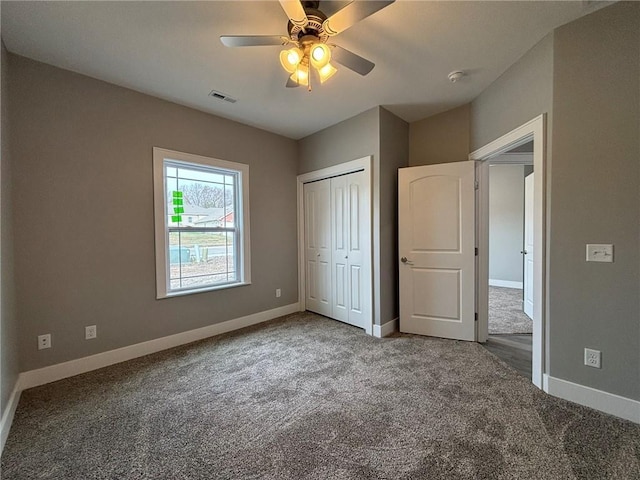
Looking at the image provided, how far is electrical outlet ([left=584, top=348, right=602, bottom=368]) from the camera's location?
6.11 feet

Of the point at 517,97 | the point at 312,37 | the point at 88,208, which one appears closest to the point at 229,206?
the point at 88,208

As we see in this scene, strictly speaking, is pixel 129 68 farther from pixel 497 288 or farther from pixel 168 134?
pixel 497 288

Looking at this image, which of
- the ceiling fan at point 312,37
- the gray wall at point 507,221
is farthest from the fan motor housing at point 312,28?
the gray wall at point 507,221

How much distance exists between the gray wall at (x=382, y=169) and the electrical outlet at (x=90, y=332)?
2.79 m

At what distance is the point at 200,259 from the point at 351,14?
2839mm

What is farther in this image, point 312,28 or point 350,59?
point 350,59

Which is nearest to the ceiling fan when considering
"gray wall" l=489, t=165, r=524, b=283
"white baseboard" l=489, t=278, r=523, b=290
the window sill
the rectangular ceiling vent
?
the rectangular ceiling vent

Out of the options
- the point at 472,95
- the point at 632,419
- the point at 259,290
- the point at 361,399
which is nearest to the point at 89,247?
the point at 259,290

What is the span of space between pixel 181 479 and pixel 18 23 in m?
2.97

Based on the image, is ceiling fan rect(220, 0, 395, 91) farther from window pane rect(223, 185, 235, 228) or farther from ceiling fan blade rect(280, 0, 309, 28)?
window pane rect(223, 185, 235, 228)

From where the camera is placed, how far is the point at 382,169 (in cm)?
321

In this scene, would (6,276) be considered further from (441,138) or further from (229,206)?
(441,138)

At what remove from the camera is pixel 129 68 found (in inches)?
92.5

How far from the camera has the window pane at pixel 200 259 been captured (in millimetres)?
3100
